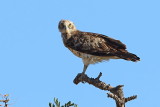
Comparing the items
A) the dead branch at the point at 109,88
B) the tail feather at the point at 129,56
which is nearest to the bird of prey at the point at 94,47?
the tail feather at the point at 129,56

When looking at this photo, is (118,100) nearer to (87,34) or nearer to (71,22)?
(87,34)

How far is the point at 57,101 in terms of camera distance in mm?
3857

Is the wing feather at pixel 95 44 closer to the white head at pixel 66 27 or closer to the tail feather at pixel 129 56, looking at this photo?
the tail feather at pixel 129 56

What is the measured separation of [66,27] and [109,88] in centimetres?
381

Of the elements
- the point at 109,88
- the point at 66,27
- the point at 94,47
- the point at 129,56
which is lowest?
the point at 109,88

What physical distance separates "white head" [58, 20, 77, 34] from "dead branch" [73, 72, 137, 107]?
2083 millimetres

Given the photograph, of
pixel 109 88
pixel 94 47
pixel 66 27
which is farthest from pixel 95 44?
pixel 109 88

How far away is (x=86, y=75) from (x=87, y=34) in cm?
192

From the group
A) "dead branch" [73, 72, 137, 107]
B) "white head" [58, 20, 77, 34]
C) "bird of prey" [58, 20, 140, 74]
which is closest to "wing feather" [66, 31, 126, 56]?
"bird of prey" [58, 20, 140, 74]

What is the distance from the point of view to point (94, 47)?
8039 millimetres

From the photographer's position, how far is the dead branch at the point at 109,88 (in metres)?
5.04

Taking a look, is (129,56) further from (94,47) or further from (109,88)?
(109,88)

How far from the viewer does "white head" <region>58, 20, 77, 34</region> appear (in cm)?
922

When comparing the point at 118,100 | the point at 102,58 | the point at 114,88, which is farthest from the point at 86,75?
the point at 118,100
